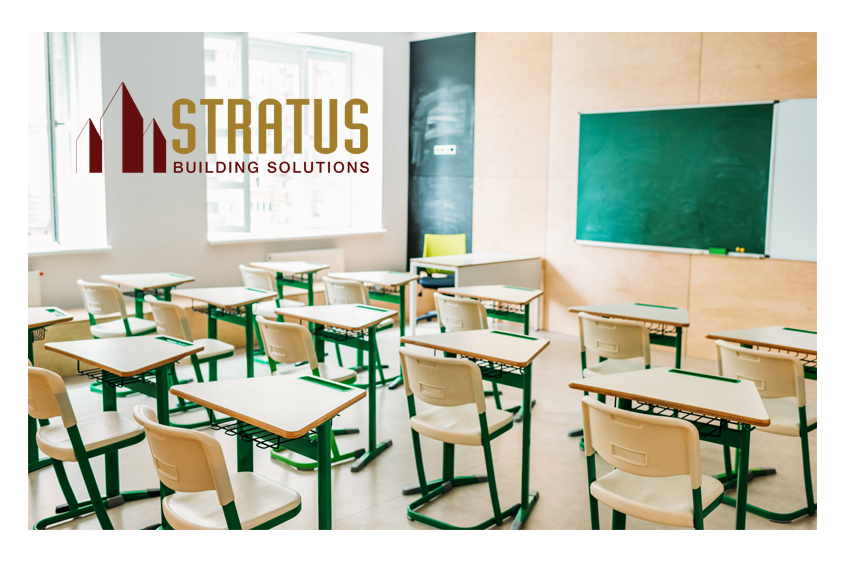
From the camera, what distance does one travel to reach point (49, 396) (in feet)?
7.93

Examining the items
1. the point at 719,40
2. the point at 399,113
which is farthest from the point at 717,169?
the point at 399,113

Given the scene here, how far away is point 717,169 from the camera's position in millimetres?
5551

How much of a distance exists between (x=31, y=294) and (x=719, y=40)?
5.84 meters

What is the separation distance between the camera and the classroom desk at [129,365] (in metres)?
2.67

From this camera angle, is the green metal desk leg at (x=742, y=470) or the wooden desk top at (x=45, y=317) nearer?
the green metal desk leg at (x=742, y=470)

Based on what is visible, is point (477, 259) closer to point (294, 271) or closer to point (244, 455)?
point (294, 271)

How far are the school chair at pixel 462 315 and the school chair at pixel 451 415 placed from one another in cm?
118

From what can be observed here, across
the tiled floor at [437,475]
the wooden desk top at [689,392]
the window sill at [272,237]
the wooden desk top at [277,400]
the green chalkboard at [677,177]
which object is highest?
the green chalkboard at [677,177]

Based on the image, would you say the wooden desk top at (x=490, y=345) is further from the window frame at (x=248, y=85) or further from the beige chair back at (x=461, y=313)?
the window frame at (x=248, y=85)

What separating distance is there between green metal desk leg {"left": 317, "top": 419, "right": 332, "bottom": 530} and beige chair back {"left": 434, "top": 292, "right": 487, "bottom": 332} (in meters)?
2.06

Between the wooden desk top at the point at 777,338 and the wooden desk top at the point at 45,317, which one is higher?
the wooden desk top at the point at 45,317

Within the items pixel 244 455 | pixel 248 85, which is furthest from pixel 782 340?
pixel 248 85

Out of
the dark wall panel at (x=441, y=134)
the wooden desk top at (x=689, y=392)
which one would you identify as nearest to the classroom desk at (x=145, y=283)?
the wooden desk top at (x=689, y=392)

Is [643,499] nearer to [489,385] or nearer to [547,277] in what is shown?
[489,385]
